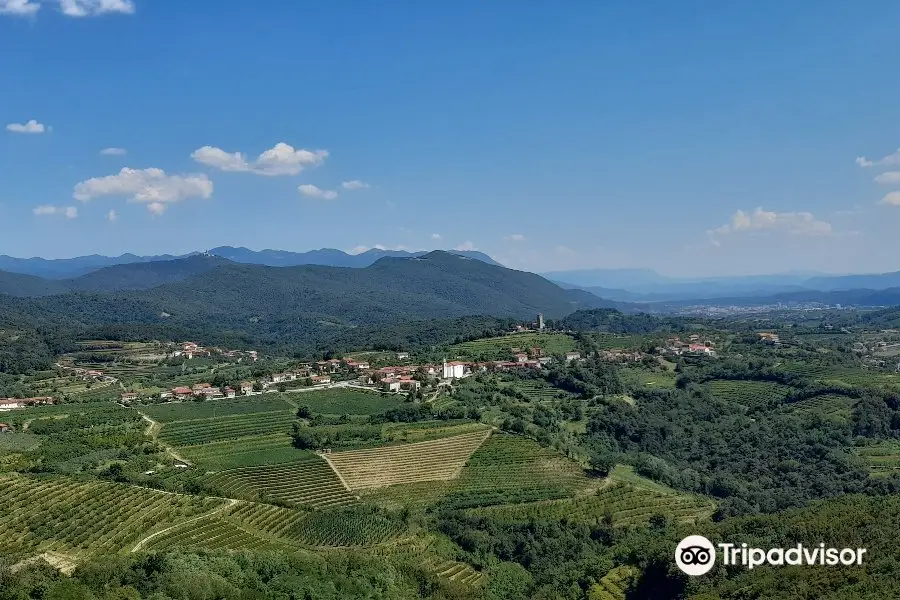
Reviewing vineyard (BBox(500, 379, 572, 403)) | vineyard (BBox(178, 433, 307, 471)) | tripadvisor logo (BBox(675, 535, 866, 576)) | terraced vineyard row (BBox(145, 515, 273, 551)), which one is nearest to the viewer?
tripadvisor logo (BBox(675, 535, 866, 576))

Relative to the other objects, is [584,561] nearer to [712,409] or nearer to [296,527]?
[296,527]

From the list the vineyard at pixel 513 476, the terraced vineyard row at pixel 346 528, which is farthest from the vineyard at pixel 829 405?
the terraced vineyard row at pixel 346 528

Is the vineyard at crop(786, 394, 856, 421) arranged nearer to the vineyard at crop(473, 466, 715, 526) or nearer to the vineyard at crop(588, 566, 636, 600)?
the vineyard at crop(473, 466, 715, 526)

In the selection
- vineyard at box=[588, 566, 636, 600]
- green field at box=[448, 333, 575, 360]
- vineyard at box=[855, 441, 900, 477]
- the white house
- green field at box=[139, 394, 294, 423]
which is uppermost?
green field at box=[448, 333, 575, 360]

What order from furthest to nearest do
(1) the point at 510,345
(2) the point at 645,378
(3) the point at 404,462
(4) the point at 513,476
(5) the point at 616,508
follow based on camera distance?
(1) the point at 510,345, (2) the point at 645,378, (3) the point at 404,462, (4) the point at 513,476, (5) the point at 616,508

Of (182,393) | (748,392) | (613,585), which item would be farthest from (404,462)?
(748,392)

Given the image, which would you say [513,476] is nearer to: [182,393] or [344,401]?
[344,401]

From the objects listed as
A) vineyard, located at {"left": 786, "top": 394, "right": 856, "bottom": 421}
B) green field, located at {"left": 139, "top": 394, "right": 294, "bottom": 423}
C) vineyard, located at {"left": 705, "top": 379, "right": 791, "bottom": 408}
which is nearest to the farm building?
green field, located at {"left": 139, "top": 394, "right": 294, "bottom": 423}
